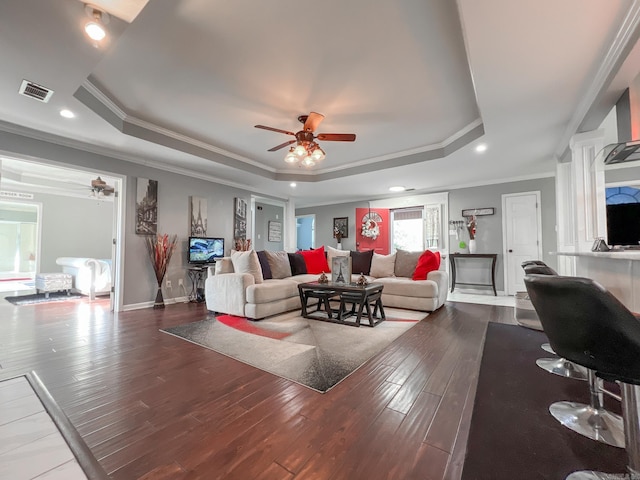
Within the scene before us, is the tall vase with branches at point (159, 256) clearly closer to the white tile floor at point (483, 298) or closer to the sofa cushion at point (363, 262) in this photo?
the sofa cushion at point (363, 262)

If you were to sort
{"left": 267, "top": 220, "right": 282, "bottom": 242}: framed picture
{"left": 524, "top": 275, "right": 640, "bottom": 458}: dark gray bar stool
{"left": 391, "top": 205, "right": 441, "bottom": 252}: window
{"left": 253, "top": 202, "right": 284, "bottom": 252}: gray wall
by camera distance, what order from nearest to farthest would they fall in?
{"left": 524, "top": 275, "right": 640, "bottom": 458}: dark gray bar stool → {"left": 391, "top": 205, "right": 441, "bottom": 252}: window → {"left": 253, "top": 202, "right": 284, "bottom": 252}: gray wall → {"left": 267, "top": 220, "right": 282, "bottom": 242}: framed picture

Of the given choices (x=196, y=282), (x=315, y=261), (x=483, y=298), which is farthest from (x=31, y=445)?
(x=483, y=298)

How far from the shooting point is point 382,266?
5.02 m

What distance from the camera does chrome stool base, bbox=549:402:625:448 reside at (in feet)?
4.36

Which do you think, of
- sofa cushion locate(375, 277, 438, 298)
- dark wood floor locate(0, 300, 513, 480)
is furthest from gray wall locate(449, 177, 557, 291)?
dark wood floor locate(0, 300, 513, 480)

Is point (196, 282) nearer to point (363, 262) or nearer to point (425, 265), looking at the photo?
point (363, 262)

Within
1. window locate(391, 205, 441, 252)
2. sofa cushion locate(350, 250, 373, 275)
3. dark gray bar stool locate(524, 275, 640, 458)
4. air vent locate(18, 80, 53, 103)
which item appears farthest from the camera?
window locate(391, 205, 441, 252)

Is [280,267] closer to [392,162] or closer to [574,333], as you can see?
[392,162]

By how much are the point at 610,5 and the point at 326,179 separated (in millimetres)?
4518

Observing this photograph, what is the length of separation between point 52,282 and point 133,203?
3.02 m

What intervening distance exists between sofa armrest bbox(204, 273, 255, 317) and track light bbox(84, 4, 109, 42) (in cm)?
266

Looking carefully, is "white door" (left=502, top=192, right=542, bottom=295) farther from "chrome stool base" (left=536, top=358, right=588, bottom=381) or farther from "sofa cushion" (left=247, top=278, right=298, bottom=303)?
"sofa cushion" (left=247, top=278, right=298, bottom=303)

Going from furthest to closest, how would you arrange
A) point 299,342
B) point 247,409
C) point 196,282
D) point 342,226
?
point 342,226 < point 196,282 < point 299,342 < point 247,409

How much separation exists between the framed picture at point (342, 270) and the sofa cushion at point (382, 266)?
1403 millimetres
